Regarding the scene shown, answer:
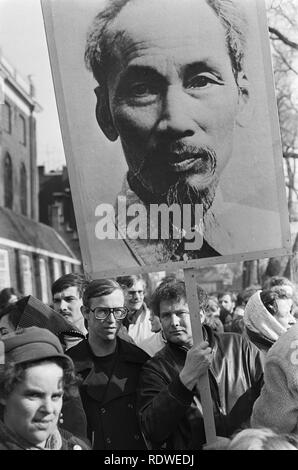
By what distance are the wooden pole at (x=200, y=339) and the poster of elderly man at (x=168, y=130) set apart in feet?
0.26

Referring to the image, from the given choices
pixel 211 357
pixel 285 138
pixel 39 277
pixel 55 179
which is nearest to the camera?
pixel 211 357

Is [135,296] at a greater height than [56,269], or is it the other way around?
[56,269]

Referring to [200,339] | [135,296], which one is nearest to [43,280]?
[135,296]

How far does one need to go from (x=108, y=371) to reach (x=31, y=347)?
853 millimetres

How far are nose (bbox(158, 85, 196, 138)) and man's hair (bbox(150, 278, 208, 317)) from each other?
2.29ft

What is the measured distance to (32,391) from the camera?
2389mm

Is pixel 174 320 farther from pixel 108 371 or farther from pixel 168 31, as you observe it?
pixel 168 31

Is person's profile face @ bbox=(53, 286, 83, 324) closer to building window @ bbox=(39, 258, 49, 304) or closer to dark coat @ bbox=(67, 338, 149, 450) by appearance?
dark coat @ bbox=(67, 338, 149, 450)

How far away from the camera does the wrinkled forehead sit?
3.00m

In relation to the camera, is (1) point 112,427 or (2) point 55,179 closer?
(1) point 112,427

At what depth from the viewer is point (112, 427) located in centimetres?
317

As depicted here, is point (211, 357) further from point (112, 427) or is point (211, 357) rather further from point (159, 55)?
point (159, 55)

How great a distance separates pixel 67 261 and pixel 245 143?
76.5 feet
